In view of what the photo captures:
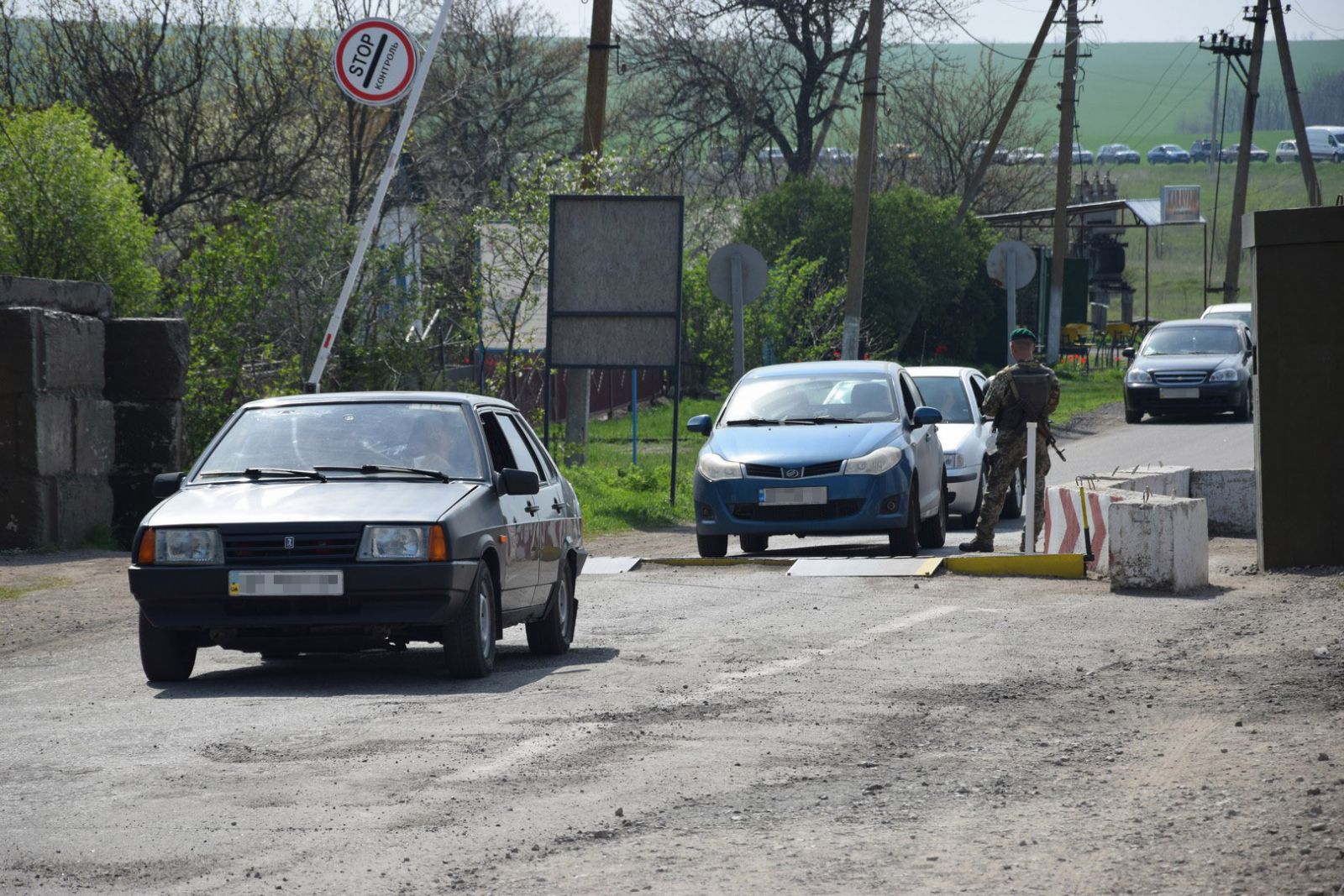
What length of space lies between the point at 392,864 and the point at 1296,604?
7.65 metres

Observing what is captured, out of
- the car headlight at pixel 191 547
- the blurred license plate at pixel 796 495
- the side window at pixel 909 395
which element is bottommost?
the blurred license plate at pixel 796 495

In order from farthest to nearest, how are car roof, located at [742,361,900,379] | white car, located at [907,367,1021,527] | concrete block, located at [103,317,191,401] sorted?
white car, located at [907,367,1021,527] < concrete block, located at [103,317,191,401] < car roof, located at [742,361,900,379]

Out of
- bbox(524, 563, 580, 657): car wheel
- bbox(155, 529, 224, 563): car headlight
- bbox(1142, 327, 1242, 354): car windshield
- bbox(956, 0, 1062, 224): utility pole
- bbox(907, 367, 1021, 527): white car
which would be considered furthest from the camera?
bbox(956, 0, 1062, 224): utility pole

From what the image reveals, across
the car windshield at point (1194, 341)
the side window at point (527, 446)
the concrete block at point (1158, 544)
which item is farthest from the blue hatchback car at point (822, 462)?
the car windshield at point (1194, 341)

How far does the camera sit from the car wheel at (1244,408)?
3362cm

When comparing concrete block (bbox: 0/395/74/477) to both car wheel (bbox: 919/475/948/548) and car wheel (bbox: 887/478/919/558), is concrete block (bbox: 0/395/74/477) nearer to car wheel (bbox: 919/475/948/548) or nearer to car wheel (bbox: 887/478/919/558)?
car wheel (bbox: 887/478/919/558)

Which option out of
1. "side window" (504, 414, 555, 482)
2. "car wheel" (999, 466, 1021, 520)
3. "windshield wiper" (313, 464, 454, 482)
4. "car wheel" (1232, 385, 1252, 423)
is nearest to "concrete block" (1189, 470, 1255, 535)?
"car wheel" (999, 466, 1021, 520)

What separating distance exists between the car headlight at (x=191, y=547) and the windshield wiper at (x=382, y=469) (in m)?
0.86

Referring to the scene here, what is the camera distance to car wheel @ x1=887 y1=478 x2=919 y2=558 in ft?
52.7

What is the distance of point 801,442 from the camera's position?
16.2 meters

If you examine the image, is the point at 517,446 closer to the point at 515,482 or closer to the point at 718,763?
the point at 515,482

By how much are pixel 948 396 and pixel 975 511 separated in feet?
4.72

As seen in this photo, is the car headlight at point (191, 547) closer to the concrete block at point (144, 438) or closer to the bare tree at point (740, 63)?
the concrete block at point (144, 438)

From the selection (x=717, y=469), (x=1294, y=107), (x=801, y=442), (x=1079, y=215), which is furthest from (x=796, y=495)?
(x=1079, y=215)
